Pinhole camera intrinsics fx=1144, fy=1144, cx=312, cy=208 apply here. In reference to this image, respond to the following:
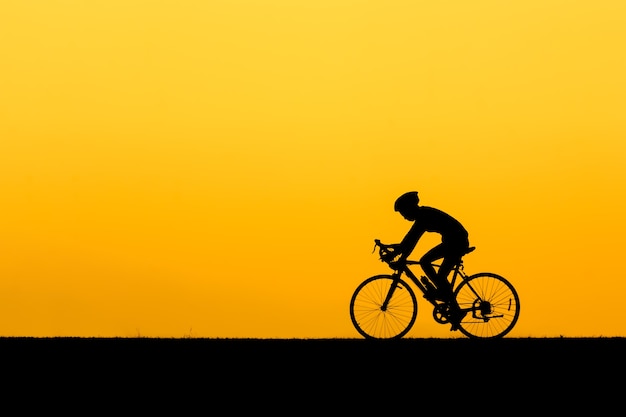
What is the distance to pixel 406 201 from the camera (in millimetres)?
15594

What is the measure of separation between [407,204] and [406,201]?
4 centimetres

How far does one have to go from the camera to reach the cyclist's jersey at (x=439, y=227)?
15.7 metres

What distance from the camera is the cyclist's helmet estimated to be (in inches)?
614

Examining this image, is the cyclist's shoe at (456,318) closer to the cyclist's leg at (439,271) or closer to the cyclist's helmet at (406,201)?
the cyclist's leg at (439,271)
